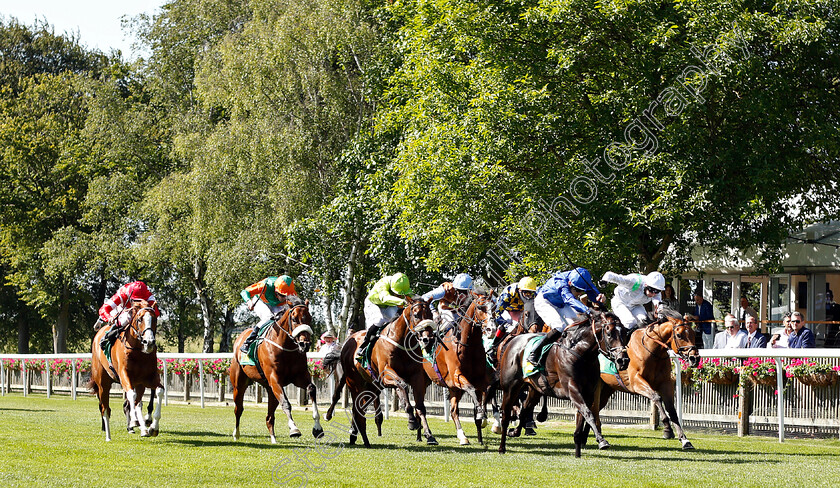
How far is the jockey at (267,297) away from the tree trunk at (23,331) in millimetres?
34864

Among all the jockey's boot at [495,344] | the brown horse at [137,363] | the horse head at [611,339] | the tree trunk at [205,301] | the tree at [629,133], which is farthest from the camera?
the tree trunk at [205,301]

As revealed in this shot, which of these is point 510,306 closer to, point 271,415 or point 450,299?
point 450,299

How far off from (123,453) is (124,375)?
208 cm

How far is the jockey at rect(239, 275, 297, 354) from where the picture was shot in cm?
1314

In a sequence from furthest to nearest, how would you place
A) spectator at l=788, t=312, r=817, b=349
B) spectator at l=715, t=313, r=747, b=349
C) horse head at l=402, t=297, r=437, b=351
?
spectator at l=715, t=313, r=747, b=349 < spectator at l=788, t=312, r=817, b=349 < horse head at l=402, t=297, r=437, b=351

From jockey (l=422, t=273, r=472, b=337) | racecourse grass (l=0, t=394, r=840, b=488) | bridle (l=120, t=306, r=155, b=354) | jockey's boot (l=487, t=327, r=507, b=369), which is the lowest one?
racecourse grass (l=0, t=394, r=840, b=488)

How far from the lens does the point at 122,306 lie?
536 inches

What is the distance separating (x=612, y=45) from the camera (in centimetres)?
1964

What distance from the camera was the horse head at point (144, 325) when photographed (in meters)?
12.1

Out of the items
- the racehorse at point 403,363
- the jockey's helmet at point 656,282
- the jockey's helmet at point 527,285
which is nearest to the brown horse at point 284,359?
the racehorse at point 403,363

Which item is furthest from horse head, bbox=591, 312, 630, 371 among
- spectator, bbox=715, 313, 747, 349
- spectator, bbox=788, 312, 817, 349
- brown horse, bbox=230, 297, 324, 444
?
spectator, bbox=715, 313, 747, 349

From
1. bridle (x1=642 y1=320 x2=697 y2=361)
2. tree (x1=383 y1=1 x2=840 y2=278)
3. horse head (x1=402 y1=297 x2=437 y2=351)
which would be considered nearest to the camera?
horse head (x1=402 y1=297 x2=437 y2=351)

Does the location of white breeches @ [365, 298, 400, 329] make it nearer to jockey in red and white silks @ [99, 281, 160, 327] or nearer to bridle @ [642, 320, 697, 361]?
jockey in red and white silks @ [99, 281, 160, 327]

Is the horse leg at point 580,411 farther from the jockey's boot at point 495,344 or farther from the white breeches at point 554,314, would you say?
the jockey's boot at point 495,344
